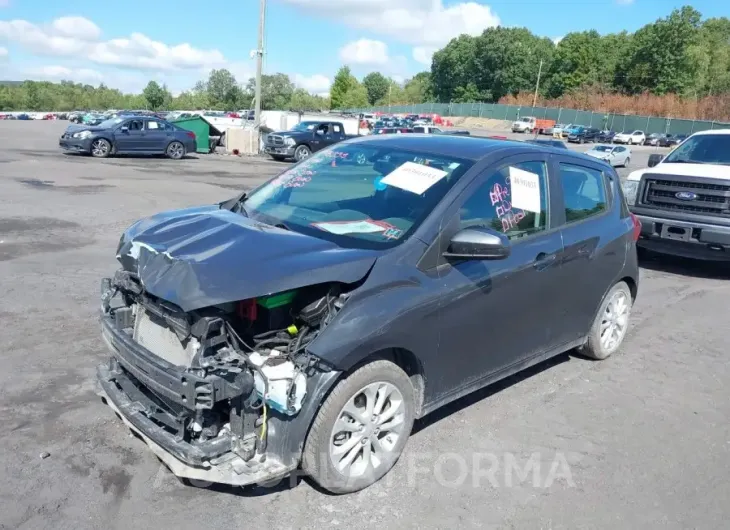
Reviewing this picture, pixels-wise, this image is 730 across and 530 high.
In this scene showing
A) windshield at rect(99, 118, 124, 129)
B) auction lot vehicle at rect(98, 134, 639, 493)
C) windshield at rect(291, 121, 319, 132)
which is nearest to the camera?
auction lot vehicle at rect(98, 134, 639, 493)

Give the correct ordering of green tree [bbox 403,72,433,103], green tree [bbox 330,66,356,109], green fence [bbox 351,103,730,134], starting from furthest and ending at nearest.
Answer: green tree [bbox 403,72,433,103] → green tree [bbox 330,66,356,109] → green fence [bbox 351,103,730,134]

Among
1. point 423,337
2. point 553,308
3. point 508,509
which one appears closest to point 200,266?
point 423,337

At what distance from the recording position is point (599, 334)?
5332 mm

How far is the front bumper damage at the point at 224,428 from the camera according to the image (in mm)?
2908

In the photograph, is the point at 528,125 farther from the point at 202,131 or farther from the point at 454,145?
the point at 454,145

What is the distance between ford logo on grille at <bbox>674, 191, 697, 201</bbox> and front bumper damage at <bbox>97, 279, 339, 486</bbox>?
7500 millimetres

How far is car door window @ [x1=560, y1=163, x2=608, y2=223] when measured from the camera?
4730 millimetres

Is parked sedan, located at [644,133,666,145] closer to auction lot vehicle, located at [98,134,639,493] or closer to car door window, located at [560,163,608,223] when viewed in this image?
car door window, located at [560,163,608,223]

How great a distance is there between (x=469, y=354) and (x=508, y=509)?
918 millimetres

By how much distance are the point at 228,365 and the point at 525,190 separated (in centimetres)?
242

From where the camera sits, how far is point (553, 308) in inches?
179

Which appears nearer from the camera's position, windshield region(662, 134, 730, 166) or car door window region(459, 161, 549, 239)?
car door window region(459, 161, 549, 239)

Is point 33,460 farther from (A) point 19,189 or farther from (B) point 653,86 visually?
(B) point 653,86

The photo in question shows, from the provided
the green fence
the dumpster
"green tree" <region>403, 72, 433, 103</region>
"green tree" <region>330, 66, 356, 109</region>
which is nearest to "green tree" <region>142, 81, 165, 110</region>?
"green tree" <region>330, 66, 356, 109</region>
